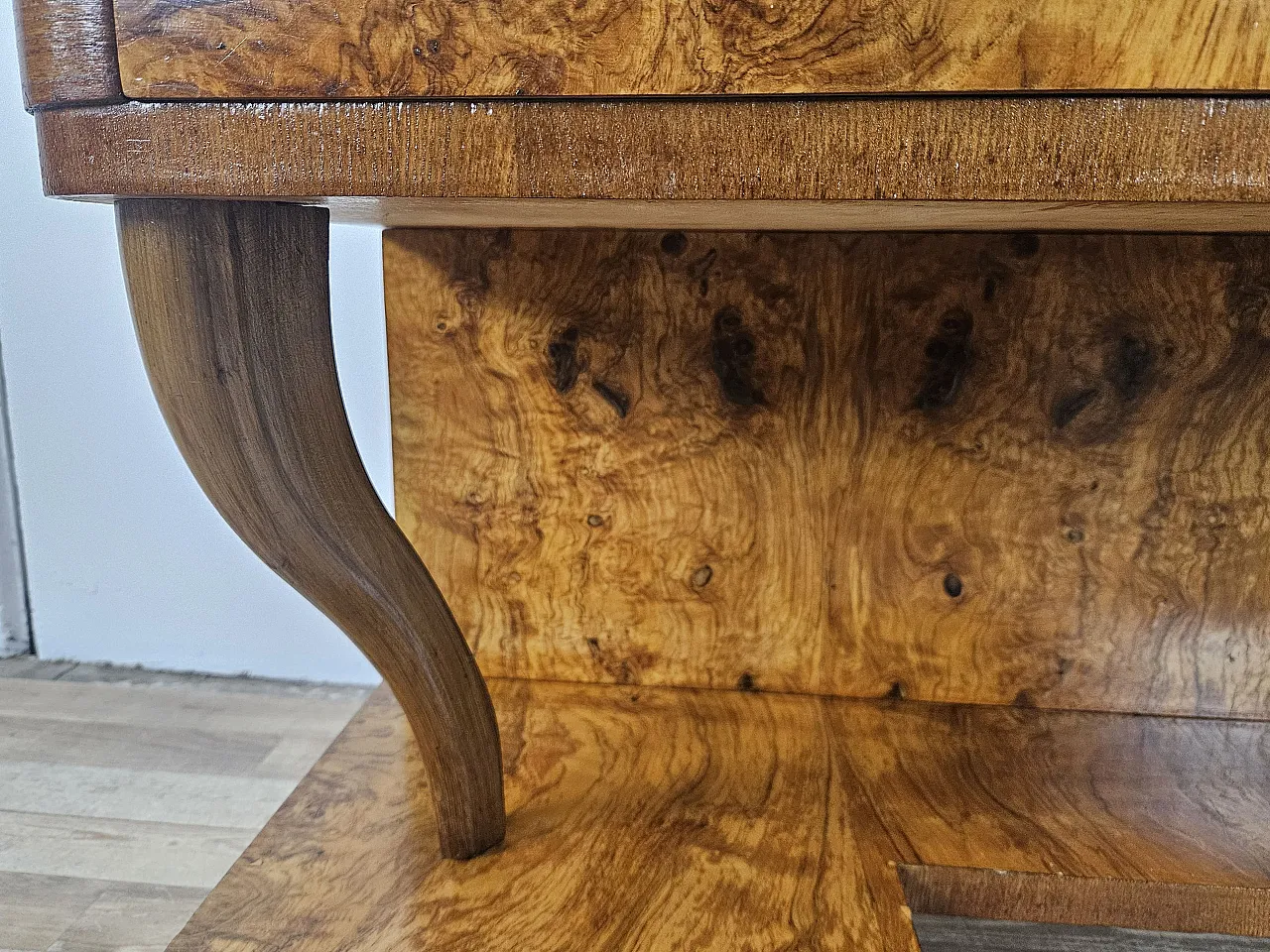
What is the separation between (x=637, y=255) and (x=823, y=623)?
0.33m

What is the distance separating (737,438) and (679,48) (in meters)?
0.45

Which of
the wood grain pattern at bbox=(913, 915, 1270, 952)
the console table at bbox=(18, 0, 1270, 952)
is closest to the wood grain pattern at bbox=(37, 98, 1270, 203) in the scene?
the console table at bbox=(18, 0, 1270, 952)

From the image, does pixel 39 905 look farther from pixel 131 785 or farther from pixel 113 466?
pixel 113 466

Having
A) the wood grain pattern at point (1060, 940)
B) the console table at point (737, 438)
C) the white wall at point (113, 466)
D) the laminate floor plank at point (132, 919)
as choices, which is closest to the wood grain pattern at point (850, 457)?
the console table at point (737, 438)

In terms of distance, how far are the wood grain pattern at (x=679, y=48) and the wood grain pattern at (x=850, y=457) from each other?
0.40 metres

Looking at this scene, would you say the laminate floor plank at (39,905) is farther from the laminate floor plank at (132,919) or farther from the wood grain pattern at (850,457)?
the wood grain pattern at (850,457)

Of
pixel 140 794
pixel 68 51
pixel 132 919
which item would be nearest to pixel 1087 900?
pixel 68 51

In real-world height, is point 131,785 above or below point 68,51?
below

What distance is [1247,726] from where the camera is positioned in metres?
0.77

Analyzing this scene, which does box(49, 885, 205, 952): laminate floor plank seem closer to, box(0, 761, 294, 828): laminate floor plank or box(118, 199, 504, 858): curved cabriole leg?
box(0, 761, 294, 828): laminate floor plank

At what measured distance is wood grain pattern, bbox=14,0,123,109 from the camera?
0.37m

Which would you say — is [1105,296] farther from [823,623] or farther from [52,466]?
[52,466]

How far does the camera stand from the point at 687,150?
0.36 meters

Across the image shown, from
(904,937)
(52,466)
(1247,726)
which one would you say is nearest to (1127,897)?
(904,937)
